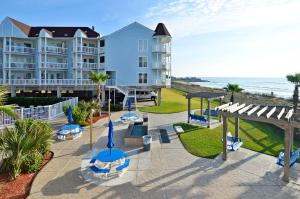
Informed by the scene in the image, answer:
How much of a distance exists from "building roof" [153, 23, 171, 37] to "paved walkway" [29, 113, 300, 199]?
2505 cm

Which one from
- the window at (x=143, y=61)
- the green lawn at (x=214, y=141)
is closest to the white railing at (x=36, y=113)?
the green lawn at (x=214, y=141)

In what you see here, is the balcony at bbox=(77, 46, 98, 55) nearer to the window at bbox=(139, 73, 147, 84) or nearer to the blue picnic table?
the window at bbox=(139, 73, 147, 84)

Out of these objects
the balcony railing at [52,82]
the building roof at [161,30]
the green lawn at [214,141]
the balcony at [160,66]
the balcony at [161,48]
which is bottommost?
the green lawn at [214,141]

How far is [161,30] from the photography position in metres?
35.9

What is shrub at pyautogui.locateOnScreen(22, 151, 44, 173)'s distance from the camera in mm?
10797

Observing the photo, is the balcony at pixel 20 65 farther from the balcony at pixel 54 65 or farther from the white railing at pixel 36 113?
the white railing at pixel 36 113

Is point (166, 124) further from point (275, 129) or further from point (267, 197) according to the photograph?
point (267, 197)

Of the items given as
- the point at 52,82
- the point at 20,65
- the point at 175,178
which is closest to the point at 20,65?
the point at 20,65

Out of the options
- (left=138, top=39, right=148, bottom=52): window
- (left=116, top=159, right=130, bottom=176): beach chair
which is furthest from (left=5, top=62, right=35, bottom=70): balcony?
(left=116, top=159, right=130, bottom=176): beach chair

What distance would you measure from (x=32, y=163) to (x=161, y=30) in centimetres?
2932

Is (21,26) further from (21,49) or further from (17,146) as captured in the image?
(17,146)

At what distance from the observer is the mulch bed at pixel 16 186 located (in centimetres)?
883

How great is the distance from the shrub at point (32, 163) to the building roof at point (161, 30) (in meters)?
28.3

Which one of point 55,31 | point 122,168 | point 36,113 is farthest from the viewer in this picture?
point 55,31
